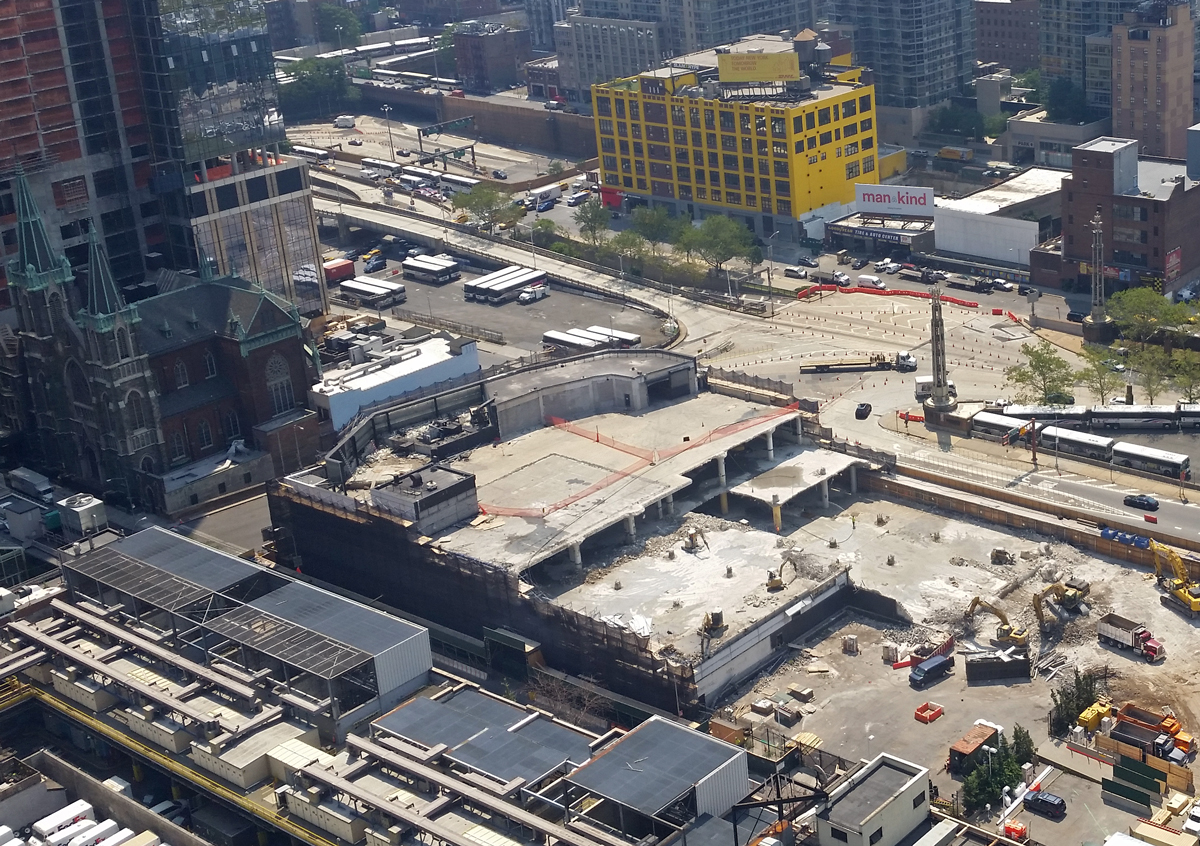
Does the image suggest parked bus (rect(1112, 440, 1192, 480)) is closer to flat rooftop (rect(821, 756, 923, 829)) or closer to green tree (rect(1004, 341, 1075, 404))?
green tree (rect(1004, 341, 1075, 404))

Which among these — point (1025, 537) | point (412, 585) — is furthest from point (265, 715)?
point (1025, 537)

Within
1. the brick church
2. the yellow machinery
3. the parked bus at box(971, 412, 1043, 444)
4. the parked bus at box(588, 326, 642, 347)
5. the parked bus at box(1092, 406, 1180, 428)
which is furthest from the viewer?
the parked bus at box(588, 326, 642, 347)

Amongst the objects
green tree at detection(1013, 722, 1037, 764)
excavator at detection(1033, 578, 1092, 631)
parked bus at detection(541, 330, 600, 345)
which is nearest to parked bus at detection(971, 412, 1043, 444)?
excavator at detection(1033, 578, 1092, 631)

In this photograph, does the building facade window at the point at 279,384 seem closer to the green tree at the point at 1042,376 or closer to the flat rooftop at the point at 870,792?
the green tree at the point at 1042,376

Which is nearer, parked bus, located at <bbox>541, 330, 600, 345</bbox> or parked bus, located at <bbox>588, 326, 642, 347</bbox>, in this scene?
parked bus, located at <bbox>541, 330, 600, 345</bbox>

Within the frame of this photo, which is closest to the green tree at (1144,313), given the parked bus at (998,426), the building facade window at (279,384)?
the parked bus at (998,426)

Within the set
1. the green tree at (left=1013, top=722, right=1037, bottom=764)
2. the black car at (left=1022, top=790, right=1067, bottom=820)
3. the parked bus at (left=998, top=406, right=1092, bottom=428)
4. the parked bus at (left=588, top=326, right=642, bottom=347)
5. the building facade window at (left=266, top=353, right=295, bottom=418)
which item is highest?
the building facade window at (left=266, top=353, right=295, bottom=418)

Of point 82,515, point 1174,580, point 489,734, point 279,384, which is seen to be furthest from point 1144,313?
point 82,515
